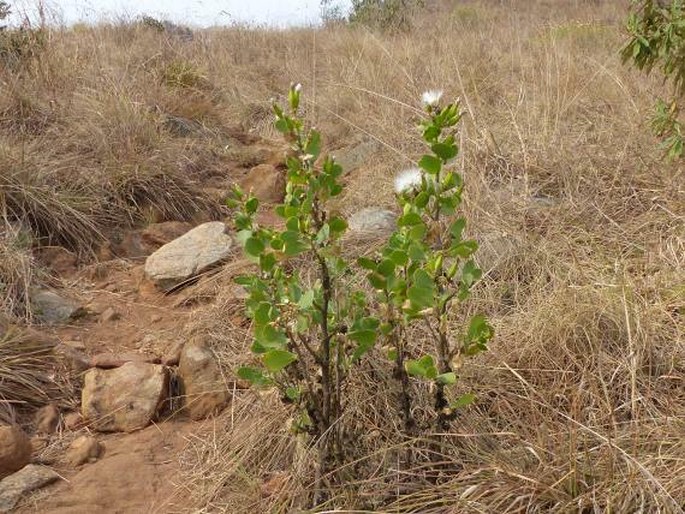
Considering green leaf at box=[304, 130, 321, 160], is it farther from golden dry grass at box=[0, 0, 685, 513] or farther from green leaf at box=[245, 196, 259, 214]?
golden dry grass at box=[0, 0, 685, 513]

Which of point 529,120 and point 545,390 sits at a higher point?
point 529,120

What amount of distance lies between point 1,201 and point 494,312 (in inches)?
92.4

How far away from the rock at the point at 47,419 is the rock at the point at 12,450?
0.19 meters

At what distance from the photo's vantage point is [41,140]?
397 cm

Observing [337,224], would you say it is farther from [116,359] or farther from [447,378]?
[116,359]

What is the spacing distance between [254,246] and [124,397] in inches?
43.8

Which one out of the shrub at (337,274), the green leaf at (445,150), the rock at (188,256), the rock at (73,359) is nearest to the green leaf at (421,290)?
the shrub at (337,274)

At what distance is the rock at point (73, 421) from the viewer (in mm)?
2236

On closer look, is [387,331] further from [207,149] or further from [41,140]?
[207,149]

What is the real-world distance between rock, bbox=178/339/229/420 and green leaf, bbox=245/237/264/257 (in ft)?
3.18

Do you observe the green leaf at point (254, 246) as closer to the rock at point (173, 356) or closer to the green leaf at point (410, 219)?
the green leaf at point (410, 219)

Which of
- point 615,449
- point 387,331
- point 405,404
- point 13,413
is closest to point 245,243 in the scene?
point 387,331

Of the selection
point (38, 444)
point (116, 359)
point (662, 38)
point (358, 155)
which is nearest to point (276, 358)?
point (38, 444)

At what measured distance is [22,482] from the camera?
189cm
